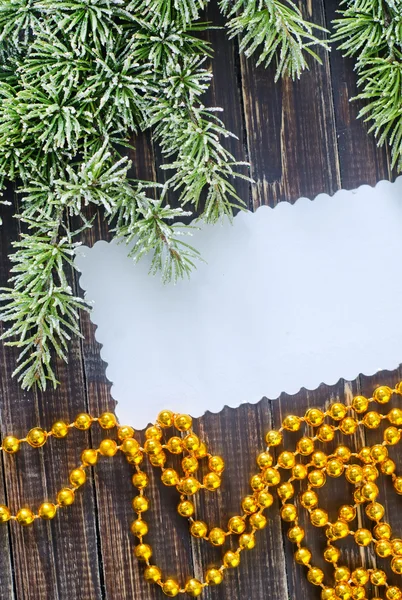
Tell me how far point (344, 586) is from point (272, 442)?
200 millimetres

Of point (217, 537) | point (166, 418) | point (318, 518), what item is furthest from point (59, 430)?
point (318, 518)

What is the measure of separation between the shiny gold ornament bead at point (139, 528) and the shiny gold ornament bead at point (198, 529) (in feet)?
0.19

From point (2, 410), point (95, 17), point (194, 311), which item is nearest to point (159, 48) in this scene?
point (95, 17)

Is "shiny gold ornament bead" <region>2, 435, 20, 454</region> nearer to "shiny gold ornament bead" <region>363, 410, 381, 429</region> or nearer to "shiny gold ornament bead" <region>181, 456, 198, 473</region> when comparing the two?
"shiny gold ornament bead" <region>181, 456, 198, 473</region>

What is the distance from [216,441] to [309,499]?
14 centimetres

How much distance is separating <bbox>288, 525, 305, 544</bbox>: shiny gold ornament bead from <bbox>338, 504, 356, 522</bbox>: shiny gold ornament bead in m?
0.05

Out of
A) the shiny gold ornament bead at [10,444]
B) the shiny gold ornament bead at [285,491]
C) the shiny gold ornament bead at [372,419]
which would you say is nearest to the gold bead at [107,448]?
the shiny gold ornament bead at [10,444]

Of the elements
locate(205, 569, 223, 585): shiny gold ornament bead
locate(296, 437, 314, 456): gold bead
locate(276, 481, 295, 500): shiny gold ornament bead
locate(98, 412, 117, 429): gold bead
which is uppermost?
locate(98, 412, 117, 429): gold bead

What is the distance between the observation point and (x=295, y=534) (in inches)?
33.2

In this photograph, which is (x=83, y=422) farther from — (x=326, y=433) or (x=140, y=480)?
(x=326, y=433)

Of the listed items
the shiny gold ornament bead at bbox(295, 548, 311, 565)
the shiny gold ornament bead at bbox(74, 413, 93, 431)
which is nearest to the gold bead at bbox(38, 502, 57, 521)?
the shiny gold ornament bead at bbox(74, 413, 93, 431)

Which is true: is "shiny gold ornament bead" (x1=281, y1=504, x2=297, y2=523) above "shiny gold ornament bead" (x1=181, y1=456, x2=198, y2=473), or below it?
below

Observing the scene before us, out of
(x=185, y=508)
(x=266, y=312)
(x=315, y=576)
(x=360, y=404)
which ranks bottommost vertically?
(x=315, y=576)

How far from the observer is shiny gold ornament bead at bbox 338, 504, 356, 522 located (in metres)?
0.85
